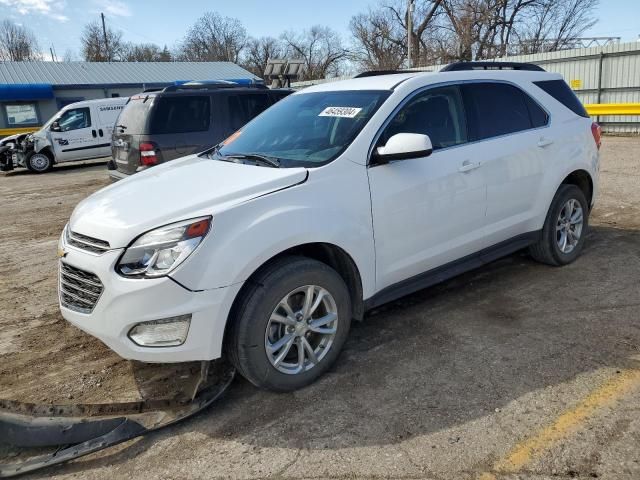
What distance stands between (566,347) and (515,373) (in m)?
0.55

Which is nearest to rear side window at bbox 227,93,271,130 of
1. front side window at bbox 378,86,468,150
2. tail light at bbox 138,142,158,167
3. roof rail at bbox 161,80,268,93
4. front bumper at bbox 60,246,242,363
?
roof rail at bbox 161,80,268,93

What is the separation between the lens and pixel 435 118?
13.1 ft

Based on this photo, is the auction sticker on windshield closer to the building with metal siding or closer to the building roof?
the building with metal siding

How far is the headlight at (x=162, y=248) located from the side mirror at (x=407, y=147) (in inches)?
50.7

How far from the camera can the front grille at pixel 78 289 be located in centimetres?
295

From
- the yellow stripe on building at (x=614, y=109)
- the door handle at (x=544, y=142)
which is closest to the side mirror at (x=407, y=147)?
the door handle at (x=544, y=142)

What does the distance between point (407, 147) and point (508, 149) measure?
1382 millimetres

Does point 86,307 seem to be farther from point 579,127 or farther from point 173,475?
point 579,127

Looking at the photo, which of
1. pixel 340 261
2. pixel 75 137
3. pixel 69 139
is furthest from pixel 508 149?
pixel 69 139

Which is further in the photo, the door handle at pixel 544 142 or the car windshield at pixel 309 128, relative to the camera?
the door handle at pixel 544 142

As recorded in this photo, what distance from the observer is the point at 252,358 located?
2.99 m

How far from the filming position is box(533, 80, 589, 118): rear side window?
499 cm

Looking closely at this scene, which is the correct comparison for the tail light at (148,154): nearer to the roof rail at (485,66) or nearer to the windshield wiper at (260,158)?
the windshield wiper at (260,158)

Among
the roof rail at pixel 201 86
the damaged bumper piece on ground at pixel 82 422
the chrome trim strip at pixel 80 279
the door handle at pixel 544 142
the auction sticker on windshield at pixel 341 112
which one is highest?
the roof rail at pixel 201 86
